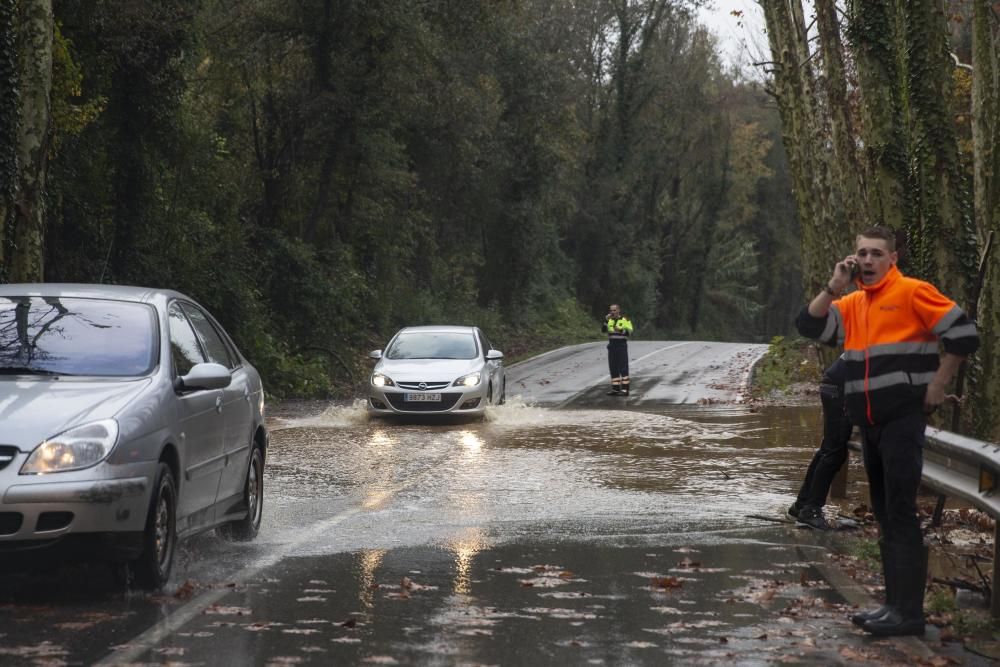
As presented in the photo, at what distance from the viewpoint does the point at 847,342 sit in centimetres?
745

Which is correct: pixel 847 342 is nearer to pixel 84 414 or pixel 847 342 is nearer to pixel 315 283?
pixel 84 414

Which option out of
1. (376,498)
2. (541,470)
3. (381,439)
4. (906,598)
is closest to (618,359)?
(381,439)

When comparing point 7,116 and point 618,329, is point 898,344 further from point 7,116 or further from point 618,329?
point 618,329

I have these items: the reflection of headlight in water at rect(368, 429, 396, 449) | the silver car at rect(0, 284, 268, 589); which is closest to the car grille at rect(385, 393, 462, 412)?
the reflection of headlight in water at rect(368, 429, 396, 449)

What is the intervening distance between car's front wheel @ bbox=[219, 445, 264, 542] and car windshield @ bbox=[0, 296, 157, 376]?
1790mm

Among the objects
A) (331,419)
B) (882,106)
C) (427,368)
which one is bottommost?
(331,419)

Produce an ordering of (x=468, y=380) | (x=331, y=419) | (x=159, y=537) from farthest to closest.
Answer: (x=331, y=419), (x=468, y=380), (x=159, y=537)

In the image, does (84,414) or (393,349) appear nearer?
(84,414)

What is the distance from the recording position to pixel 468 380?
21.0 m

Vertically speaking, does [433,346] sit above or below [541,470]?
above

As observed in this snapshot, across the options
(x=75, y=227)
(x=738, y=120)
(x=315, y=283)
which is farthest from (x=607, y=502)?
(x=738, y=120)

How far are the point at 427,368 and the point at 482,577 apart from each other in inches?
508

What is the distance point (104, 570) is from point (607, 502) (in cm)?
513

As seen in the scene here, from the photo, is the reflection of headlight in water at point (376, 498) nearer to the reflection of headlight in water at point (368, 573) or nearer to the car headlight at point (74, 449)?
the reflection of headlight in water at point (368, 573)
